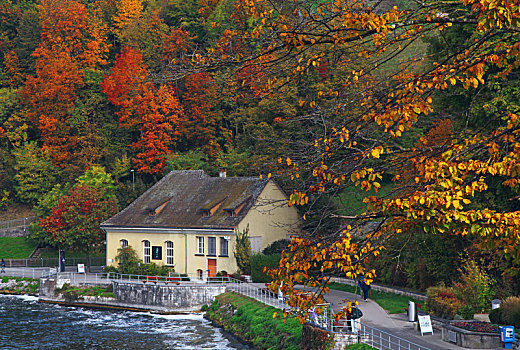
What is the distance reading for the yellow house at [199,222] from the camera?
48.6 metres

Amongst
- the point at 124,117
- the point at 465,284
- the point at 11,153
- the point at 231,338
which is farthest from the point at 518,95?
the point at 11,153

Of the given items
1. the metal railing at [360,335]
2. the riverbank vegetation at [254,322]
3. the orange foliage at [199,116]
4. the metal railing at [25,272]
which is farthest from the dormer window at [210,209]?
the metal railing at [360,335]

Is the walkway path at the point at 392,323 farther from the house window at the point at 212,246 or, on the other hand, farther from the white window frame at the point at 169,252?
the white window frame at the point at 169,252

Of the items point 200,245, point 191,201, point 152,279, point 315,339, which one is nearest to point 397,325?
point 315,339

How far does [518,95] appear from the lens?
30.4 m

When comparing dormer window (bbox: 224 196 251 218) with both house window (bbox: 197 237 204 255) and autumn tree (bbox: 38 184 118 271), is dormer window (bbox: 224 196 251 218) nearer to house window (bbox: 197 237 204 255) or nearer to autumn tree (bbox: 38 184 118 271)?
house window (bbox: 197 237 204 255)

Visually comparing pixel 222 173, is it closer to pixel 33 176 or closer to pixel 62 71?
pixel 33 176

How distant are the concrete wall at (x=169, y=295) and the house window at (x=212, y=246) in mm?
4404

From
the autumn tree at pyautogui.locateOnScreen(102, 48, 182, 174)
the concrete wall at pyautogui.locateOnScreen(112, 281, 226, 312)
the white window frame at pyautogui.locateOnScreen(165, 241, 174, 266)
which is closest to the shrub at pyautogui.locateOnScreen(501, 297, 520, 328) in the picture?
the concrete wall at pyautogui.locateOnScreen(112, 281, 226, 312)

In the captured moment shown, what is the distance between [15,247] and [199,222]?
26.8 metres

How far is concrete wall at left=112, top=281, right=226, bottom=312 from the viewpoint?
44750 mm

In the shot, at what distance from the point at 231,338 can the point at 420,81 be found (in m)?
28.9

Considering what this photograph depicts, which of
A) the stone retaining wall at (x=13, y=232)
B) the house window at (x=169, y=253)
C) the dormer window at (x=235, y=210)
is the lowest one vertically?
the house window at (x=169, y=253)

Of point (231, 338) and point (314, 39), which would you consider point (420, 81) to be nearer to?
point (314, 39)
